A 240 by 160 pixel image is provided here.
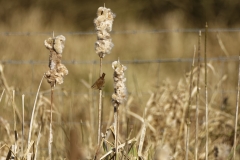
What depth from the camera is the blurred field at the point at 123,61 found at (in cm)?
244

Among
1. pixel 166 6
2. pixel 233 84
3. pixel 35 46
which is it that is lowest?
pixel 233 84

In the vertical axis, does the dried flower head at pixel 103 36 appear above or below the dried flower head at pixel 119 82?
above

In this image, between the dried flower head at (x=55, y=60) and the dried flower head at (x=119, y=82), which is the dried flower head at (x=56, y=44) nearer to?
the dried flower head at (x=55, y=60)

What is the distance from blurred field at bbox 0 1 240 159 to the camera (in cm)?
244

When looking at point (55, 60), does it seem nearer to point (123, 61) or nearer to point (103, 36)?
point (103, 36)

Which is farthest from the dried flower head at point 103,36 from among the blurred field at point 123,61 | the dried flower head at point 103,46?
the blurred field at point 123,61

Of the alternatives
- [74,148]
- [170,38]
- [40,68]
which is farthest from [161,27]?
[74,148]

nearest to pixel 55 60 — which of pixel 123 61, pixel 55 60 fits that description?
pixel 55 60

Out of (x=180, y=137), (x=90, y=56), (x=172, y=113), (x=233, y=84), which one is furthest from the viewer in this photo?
(x=90, y=56)

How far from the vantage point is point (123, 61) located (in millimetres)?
2914

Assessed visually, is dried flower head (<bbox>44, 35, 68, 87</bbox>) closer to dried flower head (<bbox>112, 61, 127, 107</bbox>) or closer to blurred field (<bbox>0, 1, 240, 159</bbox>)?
dried flower head (<bbox>112, 61, 127, 107</bbox>)

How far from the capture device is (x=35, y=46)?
17.2 feet

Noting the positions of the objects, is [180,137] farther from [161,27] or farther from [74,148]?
[161,27]

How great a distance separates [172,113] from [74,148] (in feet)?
6.16
